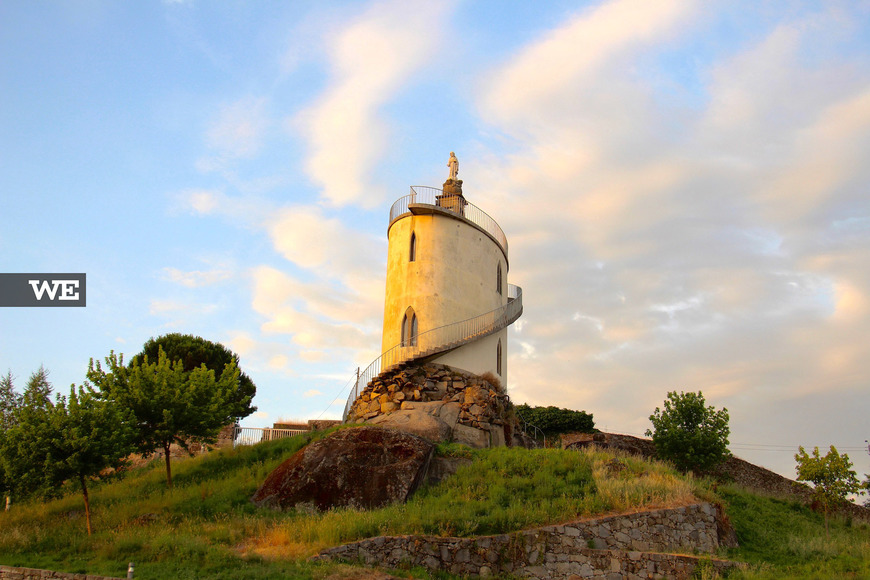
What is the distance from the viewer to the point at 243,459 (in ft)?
84.5

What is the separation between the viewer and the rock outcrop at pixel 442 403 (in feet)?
91.5

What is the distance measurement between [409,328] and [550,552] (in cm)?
1439

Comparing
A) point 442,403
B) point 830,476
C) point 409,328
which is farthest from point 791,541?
point 409,328

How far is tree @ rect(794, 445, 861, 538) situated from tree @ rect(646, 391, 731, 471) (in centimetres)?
470

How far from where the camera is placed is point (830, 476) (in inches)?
988

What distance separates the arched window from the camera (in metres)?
30.4

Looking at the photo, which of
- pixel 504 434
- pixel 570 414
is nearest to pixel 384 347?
pixel 504 434

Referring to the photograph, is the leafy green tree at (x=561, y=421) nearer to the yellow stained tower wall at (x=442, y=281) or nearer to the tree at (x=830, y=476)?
the yellow stained tower wall at (x=442, y=281)

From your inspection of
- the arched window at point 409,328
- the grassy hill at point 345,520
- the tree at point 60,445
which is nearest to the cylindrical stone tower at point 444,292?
the arched window at point 409,328

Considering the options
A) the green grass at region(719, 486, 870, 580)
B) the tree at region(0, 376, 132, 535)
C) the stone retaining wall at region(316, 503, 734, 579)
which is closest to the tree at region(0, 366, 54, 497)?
the tree at region(0, 376, 132, 535)

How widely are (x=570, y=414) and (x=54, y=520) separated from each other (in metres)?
29.4

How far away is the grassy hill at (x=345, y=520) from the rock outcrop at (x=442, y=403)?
135 inches

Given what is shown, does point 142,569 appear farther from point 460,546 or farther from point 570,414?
point 570,414

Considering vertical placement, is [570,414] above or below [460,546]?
above
